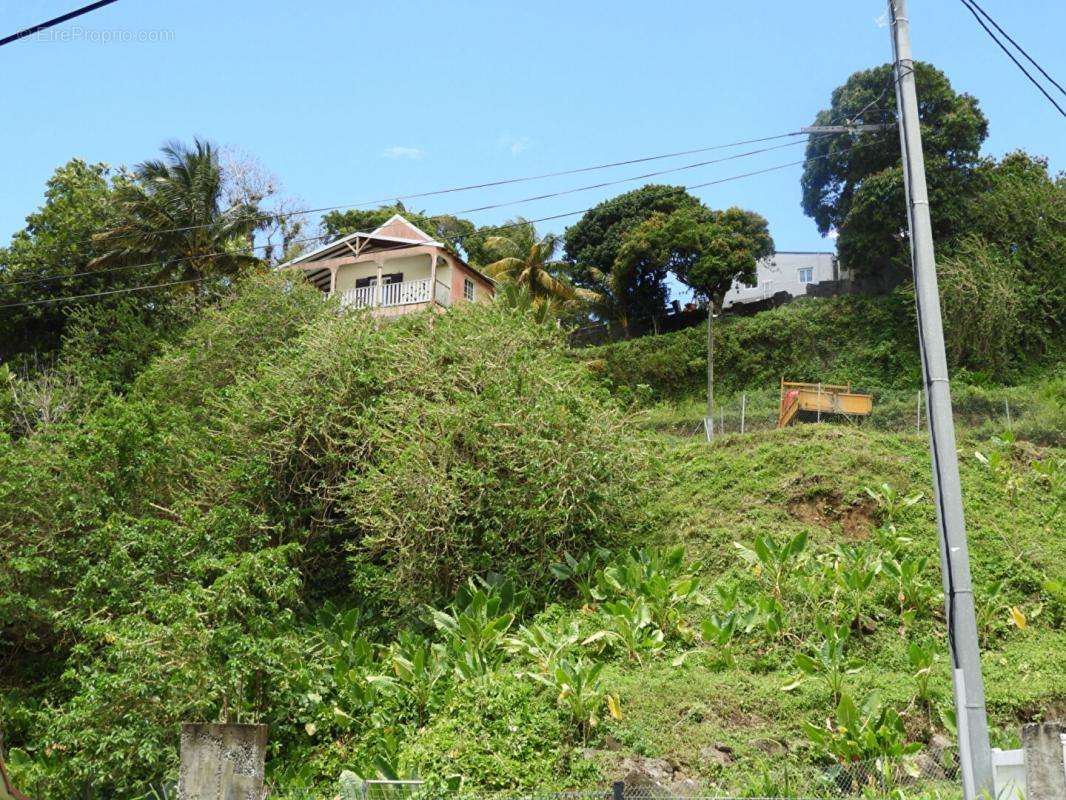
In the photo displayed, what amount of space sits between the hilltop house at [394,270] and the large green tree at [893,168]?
14.0 m

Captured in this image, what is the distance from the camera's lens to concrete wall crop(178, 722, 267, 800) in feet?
29.2

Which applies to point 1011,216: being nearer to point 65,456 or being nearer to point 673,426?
point 673,426

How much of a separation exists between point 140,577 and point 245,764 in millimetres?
5418

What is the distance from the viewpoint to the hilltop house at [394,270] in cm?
3058

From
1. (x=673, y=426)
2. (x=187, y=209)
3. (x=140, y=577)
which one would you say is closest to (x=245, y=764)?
(x=140, y=577)

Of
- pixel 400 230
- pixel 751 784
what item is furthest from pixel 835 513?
pixel 400 230

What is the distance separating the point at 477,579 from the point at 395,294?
56.1 ft

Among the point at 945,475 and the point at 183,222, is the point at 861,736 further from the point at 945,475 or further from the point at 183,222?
the point at 183,222

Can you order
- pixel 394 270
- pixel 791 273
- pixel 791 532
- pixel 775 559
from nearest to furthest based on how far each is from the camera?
1. pixel 775 559
2. pixel 791 532
3. pixel 394 270
4. pixel 791 273

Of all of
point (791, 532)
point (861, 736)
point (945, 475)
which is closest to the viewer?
point (945, 475)

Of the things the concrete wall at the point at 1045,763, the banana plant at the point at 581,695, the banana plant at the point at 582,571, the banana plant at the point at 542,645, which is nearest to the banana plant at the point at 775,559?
the banana plant at the point at 582,571

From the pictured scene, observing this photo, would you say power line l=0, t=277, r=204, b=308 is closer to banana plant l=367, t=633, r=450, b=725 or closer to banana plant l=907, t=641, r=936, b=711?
banana plant l=367, t=633, r=450, b=725

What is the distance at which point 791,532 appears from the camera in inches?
636

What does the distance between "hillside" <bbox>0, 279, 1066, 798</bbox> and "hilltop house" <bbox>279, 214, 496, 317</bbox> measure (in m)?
11.0
